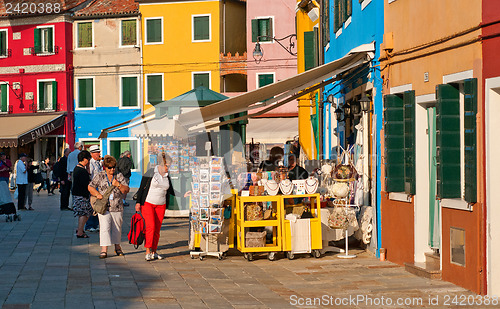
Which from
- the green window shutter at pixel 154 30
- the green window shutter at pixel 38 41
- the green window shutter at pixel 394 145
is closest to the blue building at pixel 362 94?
the green window shutter at pixel 394 145

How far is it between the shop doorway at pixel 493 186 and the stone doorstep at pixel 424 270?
1.43 metres

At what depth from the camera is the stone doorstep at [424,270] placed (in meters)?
10.5

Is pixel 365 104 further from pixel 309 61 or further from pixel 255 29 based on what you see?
pixel 255 29

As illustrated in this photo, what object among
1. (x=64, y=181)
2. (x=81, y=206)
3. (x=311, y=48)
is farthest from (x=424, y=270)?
(x=311, y=48)

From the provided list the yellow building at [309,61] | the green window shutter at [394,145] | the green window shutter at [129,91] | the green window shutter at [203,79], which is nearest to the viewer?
the green window shutter at [394,145]

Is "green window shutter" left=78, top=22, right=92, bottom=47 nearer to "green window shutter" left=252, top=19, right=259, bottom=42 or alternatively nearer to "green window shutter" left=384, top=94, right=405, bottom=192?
"green window shutter" left=252, top=19, right=259, bottom=42

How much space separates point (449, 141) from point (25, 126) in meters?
34.4

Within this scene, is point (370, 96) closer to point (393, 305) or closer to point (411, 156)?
point (411, 156)

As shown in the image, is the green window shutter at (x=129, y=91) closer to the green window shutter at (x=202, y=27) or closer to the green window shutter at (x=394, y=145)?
the green window shutter at (x=202, y=27)

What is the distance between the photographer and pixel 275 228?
519 inches

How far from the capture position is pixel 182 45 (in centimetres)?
4191

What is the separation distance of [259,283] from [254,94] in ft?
13.3

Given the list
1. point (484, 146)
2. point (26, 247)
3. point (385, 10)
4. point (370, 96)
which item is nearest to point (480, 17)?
point (484, 146)

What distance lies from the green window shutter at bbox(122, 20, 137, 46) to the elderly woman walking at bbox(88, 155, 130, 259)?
2917 cm
